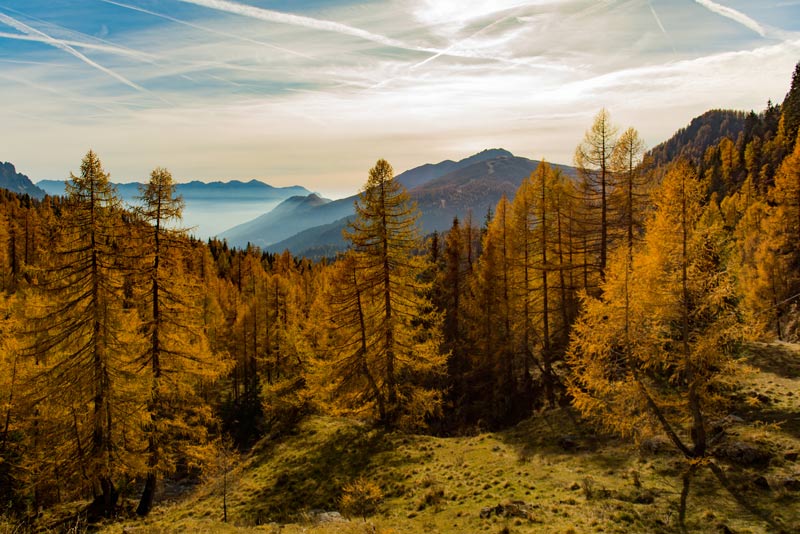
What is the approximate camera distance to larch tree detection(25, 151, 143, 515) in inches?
640

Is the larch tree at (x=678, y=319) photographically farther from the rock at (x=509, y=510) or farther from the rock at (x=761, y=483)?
the rock at (x=509, y=510)

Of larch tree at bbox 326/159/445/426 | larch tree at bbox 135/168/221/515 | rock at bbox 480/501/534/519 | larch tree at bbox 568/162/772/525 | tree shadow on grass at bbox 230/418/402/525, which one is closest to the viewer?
rock at bbox 480/501/534/519

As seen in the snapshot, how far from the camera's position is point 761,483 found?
40.5 ft

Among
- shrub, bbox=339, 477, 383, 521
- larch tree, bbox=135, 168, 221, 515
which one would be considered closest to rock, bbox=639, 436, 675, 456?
shrub, bbox=339, 477, 383, 521

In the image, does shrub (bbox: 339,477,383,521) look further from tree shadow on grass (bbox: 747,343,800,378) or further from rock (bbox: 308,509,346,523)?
tree shadow on grass (bbox: 747,343,800,378)

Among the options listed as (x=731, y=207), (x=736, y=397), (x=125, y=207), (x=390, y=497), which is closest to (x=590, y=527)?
(x=390, y=497)

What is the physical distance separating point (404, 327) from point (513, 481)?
10.3 metres

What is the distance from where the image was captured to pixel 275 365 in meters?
43.8

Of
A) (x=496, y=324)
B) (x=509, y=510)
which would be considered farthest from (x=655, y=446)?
(x=496, y=324)

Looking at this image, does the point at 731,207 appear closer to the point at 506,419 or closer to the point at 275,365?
the point at 506,419

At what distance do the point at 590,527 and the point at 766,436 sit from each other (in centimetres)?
832

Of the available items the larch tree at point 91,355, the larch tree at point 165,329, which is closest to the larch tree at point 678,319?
the larch tree at point 165,329

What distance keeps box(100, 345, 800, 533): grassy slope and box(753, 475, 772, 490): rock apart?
0.48 feet

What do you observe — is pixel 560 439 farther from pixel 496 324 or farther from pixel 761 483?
pixel 496 324
